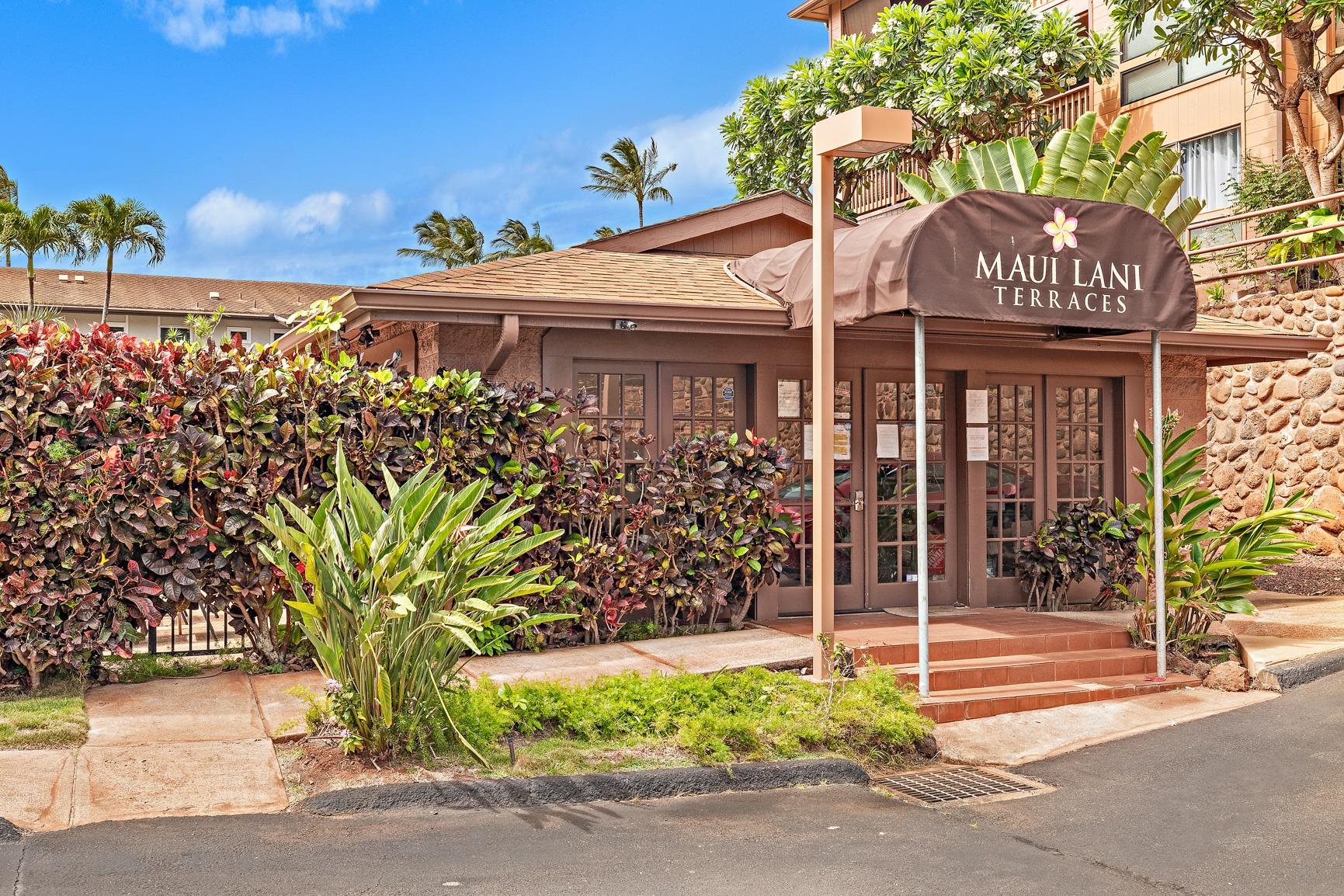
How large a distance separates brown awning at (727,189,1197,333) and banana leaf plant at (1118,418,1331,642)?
1.33 m

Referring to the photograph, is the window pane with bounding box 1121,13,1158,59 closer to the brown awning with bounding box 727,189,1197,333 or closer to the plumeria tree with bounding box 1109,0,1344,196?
the plumeria tree with bounding box 1109,0,1344,196

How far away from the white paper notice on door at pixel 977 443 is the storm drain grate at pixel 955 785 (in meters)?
4.38

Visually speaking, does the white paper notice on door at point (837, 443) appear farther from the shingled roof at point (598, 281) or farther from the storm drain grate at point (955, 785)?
the storm drain grate at point (955, 785)

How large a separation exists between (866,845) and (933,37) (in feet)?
63.7

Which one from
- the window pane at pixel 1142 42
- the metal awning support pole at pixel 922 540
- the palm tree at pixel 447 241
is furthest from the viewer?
the palm tree at pixel 447 241

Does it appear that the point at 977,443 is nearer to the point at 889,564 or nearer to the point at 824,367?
the point at 889,564

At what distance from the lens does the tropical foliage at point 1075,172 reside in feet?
30.3

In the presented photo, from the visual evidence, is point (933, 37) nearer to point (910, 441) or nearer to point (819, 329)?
point (910, 441)

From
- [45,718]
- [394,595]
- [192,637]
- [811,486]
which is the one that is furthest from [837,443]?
[45,718]

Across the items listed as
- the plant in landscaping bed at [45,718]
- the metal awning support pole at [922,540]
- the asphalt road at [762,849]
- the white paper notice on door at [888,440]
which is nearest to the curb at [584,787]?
the asphalt road at [762,849]

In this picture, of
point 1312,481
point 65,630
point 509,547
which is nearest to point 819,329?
point 509,547

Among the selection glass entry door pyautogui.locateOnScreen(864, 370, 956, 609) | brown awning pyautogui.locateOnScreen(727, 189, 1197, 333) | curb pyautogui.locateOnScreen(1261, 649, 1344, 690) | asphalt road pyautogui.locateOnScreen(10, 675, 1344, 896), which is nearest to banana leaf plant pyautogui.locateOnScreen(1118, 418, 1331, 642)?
curb pyautogui.locateOnScreen(1261, 649, 1344, 690)

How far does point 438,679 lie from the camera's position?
5652mm

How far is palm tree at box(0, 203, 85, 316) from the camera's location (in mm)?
36469
